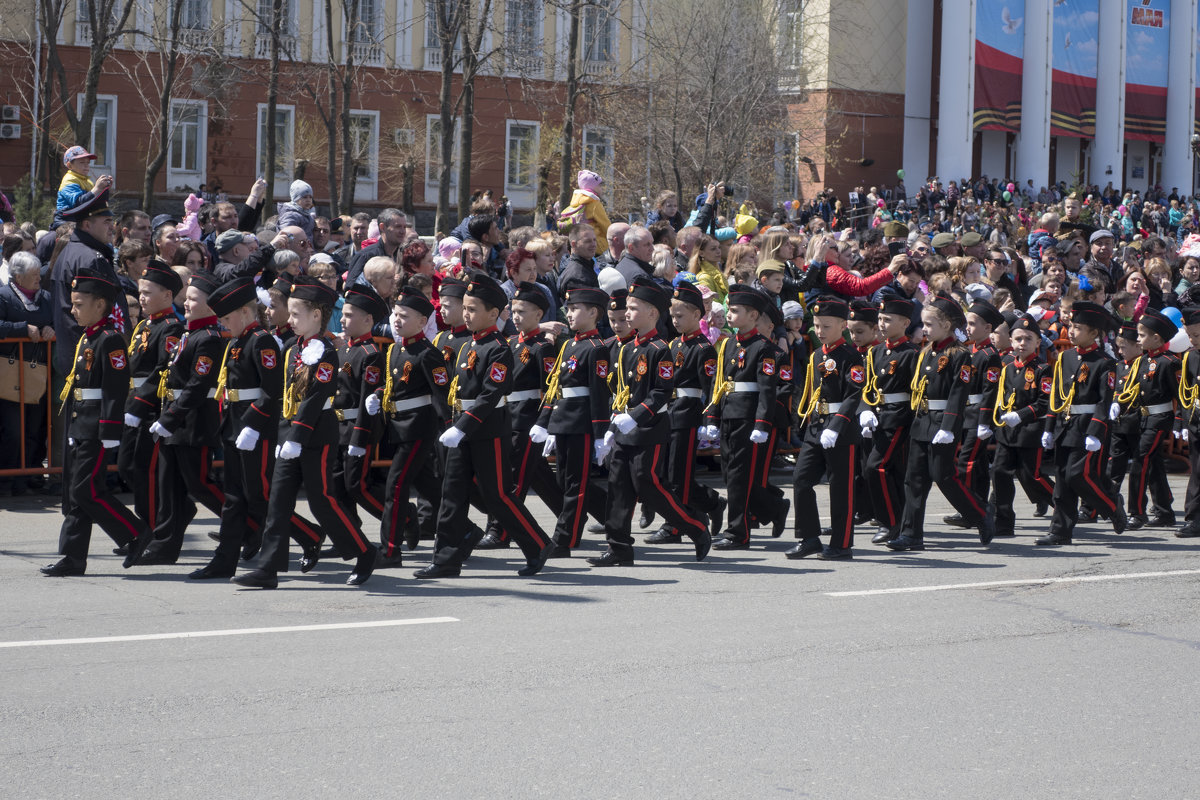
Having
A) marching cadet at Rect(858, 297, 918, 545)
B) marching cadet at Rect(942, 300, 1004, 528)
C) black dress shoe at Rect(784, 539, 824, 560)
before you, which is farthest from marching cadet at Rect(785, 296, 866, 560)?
marching cadet at Rect(942, 300, 1004, 528)

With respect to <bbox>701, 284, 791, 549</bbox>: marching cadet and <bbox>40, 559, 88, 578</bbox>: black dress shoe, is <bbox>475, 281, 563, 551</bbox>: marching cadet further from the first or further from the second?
<bbox>40, 559, 88, 578</bbox>: black dress shoe

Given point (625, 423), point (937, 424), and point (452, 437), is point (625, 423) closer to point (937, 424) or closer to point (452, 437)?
point (452, 437)

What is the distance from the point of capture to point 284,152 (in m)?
37.9

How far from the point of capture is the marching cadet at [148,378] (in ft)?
29.6

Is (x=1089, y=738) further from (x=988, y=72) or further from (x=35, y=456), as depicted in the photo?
(x=988, y=72)

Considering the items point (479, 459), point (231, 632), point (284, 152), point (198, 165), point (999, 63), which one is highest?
point (999, 63)

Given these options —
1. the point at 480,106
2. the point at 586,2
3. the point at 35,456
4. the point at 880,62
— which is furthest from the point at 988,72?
the point at 35,456

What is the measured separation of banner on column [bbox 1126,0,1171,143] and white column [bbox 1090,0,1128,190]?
0.87 meters

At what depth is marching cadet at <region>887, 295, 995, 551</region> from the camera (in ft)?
33.2

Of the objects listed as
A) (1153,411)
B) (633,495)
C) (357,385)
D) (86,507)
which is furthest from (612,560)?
(1153,411)

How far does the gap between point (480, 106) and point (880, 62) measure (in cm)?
1846

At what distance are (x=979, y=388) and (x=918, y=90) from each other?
4691cm

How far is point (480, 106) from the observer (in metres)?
41.4

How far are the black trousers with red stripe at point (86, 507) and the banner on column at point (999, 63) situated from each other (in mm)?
49640
